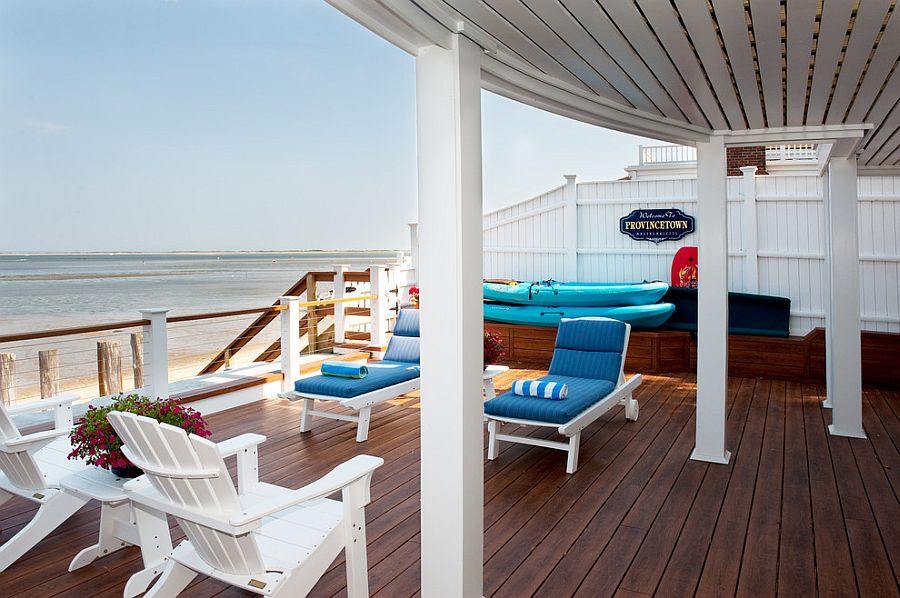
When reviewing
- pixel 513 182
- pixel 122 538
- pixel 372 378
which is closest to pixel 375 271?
pixel 372 378

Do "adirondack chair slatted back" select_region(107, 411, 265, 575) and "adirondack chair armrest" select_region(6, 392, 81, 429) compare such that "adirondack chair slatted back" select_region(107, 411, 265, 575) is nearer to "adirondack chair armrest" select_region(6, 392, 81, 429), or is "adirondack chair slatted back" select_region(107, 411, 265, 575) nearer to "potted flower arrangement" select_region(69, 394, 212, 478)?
"potted flower arrangement" select_region(69, 394, 212, 478)

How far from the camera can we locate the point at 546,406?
4.77m

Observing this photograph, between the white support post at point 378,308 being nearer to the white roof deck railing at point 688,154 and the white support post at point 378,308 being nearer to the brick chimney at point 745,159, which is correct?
the white roof deck railing at point 688,154

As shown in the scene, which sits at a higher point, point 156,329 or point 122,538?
point 156,329

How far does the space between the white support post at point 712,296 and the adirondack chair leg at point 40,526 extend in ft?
13.5

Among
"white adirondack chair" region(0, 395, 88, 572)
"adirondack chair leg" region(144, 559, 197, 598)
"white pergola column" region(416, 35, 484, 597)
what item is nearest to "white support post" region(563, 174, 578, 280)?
"white pergola column" region(416, 35, 484, 597)

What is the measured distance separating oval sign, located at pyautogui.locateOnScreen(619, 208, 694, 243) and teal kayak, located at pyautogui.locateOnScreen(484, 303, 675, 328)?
128 centimetres

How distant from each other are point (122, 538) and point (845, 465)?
4762 mm

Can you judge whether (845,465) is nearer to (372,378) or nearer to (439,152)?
(372,378)

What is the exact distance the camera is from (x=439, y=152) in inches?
96.2

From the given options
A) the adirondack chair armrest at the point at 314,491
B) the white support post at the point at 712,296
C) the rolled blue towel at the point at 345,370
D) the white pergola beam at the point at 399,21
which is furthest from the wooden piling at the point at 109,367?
the white pergola beam at the point at 399,21

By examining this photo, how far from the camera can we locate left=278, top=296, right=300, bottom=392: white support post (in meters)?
6.75

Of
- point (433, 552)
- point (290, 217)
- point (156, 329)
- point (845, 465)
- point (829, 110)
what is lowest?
point (845, 465)

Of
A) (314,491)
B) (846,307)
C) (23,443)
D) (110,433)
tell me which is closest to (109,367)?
(23,443)
